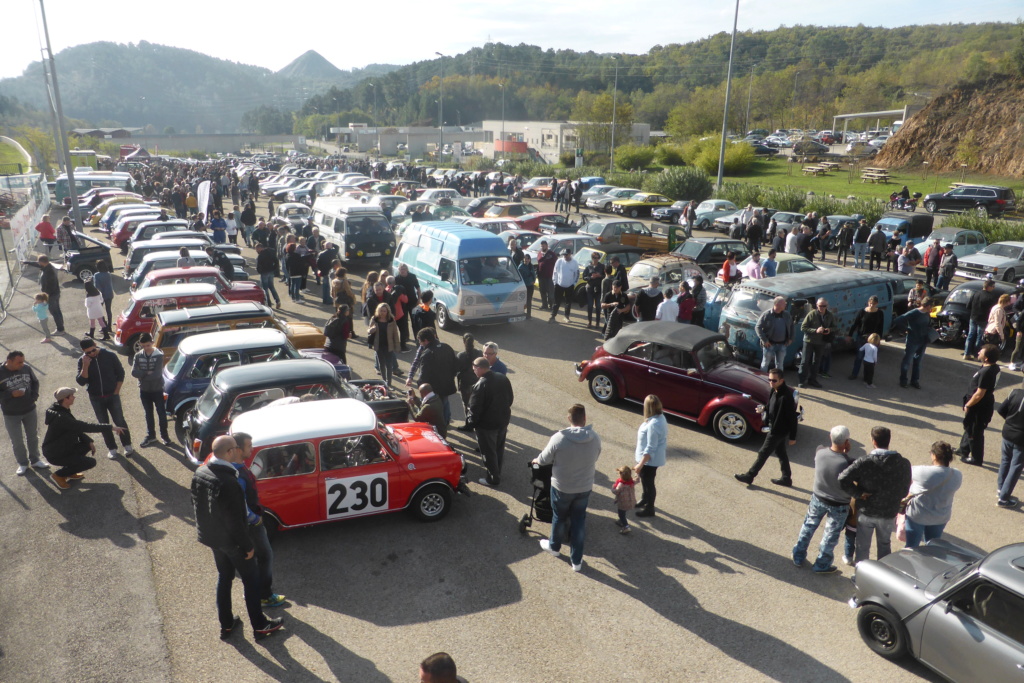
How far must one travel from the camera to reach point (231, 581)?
5.74 metres

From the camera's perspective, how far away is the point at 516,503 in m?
8.32

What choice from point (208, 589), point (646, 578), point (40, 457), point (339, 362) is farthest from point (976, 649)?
point (40, 457)

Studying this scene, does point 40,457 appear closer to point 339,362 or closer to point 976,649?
point 339,362

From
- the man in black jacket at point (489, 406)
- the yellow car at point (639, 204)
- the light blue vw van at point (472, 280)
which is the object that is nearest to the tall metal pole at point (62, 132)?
the light blue vw van at point (472, 280)

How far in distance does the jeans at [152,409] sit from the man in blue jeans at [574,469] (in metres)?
6.03

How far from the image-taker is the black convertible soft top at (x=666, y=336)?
10648mm

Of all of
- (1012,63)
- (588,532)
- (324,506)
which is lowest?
(588,532)

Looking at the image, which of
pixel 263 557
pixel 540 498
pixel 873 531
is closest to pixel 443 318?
pixel 540 498

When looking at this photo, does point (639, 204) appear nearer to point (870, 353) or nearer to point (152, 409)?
point (870, 353)

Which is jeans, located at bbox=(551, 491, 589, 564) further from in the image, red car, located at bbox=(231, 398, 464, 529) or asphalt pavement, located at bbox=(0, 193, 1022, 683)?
red car, located at bbox=(231, 398, 464, 529)

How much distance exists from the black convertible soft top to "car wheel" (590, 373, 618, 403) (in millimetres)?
472

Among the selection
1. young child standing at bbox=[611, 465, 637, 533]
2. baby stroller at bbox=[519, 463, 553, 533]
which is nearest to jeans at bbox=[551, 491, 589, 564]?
baby stroller at bbox=[519, 463, 553, 533]

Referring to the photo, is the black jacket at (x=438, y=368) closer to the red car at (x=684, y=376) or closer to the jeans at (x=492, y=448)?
the jeans at (x=492, y=448)

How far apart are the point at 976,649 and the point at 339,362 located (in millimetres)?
9390
